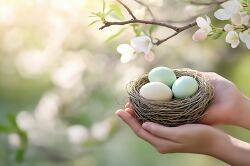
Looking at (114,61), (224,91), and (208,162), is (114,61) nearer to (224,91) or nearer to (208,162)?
(208,162)

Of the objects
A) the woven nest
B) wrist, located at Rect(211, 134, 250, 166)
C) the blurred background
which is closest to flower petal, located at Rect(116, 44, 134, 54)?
the woven nest

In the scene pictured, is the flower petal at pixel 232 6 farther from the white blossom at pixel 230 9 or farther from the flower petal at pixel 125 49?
the flower petal at pixel 125 49

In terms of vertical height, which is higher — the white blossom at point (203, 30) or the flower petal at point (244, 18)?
the white blossom at point (203, 30)

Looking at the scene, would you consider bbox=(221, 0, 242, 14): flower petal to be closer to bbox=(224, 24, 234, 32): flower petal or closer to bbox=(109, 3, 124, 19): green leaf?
bbox=(224, 24, 234, 32): flower petal

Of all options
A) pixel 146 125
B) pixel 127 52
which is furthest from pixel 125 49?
pixel 146 125

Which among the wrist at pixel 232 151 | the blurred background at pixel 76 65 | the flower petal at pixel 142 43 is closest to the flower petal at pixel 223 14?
the flower petal at pixel 142 43

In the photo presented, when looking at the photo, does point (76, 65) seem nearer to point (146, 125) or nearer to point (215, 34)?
point (146, 125)

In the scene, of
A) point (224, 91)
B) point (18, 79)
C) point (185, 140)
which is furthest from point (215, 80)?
point (18, 79)
